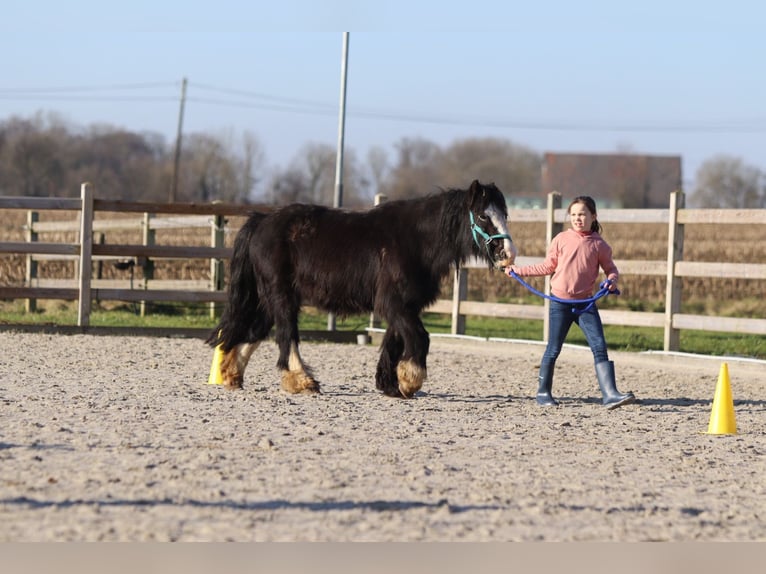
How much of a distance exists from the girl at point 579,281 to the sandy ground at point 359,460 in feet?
0.77

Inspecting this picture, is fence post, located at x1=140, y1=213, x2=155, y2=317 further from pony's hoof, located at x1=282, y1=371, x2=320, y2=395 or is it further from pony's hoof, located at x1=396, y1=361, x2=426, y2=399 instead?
pony's hoof, located at x1=396, y1=361, x2=426, y2=399

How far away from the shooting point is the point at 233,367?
9.17 meters

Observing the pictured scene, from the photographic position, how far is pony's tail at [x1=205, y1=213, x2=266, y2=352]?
937 centimetres

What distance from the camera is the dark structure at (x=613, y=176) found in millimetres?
94625

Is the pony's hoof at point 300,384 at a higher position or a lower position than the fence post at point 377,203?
lower

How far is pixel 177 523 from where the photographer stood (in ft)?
14.7

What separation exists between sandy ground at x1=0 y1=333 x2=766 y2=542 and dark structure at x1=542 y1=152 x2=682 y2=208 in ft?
283

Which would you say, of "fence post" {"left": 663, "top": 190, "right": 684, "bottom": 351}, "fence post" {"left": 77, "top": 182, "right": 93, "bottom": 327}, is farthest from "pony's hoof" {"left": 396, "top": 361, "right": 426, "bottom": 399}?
"fence post" {"left": 77, "top": 182, "right": 93, "bottom": 327}

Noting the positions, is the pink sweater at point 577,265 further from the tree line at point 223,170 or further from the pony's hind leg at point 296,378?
the tree line at point 223,170

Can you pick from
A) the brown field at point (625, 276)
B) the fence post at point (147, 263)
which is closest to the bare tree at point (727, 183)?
the brown field at point (625, 276)

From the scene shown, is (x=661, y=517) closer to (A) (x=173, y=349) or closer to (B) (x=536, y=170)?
(A) (x=173, y=349)

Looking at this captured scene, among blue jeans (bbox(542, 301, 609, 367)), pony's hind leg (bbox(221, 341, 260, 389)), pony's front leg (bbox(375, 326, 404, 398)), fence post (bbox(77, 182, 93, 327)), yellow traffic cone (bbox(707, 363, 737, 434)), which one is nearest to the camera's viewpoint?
yellow traffic cone (bbox(707, 363, 737, 434))

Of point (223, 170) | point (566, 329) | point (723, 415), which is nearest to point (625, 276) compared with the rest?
point (566, 329)

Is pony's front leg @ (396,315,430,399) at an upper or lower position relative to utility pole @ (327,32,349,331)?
lower
